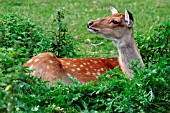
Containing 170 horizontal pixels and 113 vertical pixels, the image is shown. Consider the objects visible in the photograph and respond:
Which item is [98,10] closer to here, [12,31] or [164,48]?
[12,31]

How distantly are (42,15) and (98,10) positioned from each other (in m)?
1.69

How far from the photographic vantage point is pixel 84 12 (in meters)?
14.0

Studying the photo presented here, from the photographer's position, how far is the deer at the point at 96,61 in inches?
266

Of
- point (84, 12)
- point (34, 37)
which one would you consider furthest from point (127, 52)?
point (84, 12)

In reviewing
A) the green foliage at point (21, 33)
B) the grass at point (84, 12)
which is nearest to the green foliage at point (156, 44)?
the green foliage at point (21, 33)

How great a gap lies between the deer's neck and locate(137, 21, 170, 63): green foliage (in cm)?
20

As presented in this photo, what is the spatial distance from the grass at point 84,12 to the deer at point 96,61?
2.71 metres

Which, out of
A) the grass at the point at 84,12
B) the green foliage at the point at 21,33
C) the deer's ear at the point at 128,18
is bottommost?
the grass at the point at 84,12

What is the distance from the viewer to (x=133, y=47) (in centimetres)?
748

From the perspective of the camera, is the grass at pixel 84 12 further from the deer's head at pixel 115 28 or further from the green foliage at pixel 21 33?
the deer's head at pixel 115 28

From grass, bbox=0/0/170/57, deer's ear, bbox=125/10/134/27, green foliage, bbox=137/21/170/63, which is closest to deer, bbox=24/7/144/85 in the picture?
deer's ear, bbox=125/10/134/27

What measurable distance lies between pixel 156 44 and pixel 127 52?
44cm

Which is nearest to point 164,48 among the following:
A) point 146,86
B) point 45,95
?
point 146,86

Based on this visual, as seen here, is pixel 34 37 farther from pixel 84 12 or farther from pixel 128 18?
pixel 84 12
